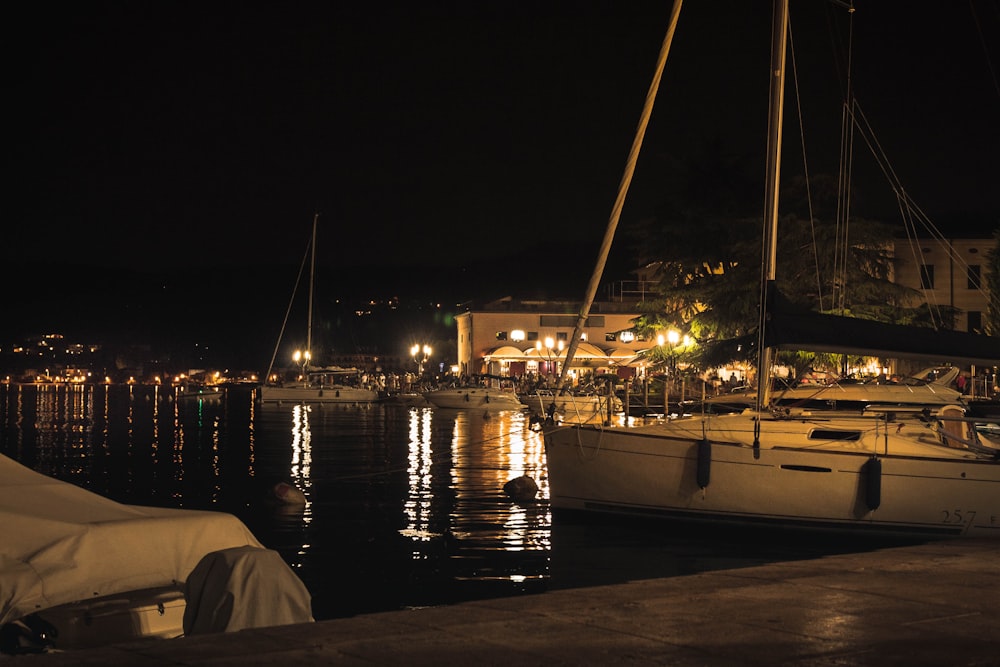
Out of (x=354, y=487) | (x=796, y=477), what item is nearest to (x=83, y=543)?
(x=796, y=477)

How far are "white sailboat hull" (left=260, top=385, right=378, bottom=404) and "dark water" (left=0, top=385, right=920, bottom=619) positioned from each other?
36.3 meters

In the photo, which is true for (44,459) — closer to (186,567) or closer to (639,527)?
(639,527)

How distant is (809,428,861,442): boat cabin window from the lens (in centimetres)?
1972

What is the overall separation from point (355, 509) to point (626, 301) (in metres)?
83.6

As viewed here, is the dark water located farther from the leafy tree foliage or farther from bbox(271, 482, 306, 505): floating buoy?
the leafy tree foliage

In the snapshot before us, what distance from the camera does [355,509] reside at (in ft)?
84.9

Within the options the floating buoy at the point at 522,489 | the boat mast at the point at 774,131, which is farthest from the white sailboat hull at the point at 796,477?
the floating buoy at the point at 522,489

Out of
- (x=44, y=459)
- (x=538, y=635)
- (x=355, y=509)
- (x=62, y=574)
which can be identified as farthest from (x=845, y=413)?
(x=44, y=459)

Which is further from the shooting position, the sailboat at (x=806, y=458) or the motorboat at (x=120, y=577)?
the sailboat at (x=806, y=458)

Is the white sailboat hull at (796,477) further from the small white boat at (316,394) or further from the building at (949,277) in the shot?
the small white boat at (316,394)

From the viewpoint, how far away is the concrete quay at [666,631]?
7688mm

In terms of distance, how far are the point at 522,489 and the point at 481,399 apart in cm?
5221

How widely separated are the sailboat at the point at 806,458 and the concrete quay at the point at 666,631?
792 cm

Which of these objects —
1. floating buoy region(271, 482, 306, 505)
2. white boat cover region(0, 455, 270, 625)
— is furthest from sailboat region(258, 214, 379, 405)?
white boat cover region(0, 455, 270, 625)
